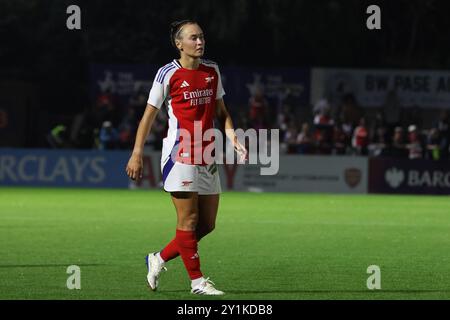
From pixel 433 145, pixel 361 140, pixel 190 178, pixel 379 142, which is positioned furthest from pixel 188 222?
pixel 379 142

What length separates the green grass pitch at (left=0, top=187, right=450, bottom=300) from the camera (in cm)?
1057

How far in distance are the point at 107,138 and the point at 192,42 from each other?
22299 millimetres

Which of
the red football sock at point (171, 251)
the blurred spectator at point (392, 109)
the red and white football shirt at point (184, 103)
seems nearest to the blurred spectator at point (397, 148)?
the blurred spectator at point (392, 109)

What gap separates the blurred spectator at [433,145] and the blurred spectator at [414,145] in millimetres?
262

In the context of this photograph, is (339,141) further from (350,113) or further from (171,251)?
(171,251)

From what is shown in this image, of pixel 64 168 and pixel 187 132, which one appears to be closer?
pixel 187 132

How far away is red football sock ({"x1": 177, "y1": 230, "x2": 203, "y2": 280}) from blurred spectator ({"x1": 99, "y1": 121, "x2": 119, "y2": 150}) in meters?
22.1

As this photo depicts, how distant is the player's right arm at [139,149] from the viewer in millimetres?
9828

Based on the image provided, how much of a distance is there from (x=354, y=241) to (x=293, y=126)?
1719cm

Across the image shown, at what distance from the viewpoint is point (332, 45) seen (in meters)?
40.8

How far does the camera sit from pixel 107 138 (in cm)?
3203

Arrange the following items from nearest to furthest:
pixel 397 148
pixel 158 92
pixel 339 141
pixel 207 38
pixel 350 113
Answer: pixel 158 92 → pixel 397 148 → pixel 339 141 → pixel 350 113 → pixel 207 38

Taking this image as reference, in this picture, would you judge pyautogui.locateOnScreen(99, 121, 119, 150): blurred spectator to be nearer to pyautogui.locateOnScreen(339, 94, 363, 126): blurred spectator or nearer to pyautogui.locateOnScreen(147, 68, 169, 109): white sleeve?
pyautogui.locateOnScreen(339, 94, 363, 126): blurred spectator
